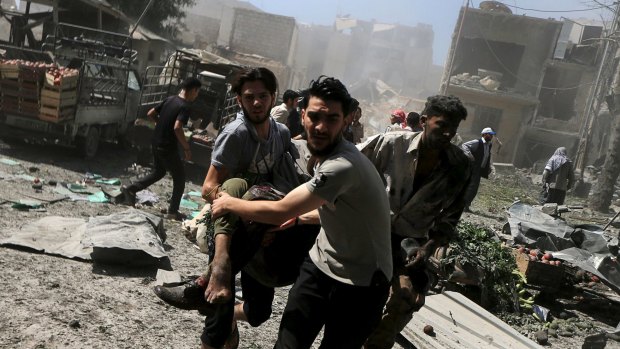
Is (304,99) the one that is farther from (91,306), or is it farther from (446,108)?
(91,306)

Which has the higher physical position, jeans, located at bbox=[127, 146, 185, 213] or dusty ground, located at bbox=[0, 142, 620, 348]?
jeans, located at bbox=[127, 146, 185, 213]

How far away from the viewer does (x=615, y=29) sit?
25.8 metres

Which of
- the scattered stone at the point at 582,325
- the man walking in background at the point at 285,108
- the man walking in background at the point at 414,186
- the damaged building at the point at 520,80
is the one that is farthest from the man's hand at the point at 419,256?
the damaged building at the point at 520,80

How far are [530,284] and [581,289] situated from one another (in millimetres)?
924

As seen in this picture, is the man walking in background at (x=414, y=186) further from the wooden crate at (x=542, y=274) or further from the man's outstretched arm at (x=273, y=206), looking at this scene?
the wooden crate at (x=542, y=274)

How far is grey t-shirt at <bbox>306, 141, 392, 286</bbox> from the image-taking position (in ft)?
9.05

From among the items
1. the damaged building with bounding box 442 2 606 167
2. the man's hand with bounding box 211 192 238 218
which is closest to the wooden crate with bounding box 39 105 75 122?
the man's hand with bounding box 211 192 238 218

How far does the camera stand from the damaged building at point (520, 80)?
3459 centimetres

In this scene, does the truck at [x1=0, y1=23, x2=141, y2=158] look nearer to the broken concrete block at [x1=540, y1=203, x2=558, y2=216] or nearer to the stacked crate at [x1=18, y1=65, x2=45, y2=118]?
the stacked crate at [x1=18, y1=65, x2=45, y2=118]

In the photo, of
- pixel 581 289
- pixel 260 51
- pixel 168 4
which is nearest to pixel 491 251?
pixel 581 289

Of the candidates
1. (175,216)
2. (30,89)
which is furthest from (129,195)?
(30,89)

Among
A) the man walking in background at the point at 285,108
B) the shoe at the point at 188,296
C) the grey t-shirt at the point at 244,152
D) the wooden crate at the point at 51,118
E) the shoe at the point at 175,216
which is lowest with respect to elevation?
the shoe at the point at 175,216

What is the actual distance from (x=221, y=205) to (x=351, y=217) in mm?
690

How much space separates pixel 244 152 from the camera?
11.3 feet
